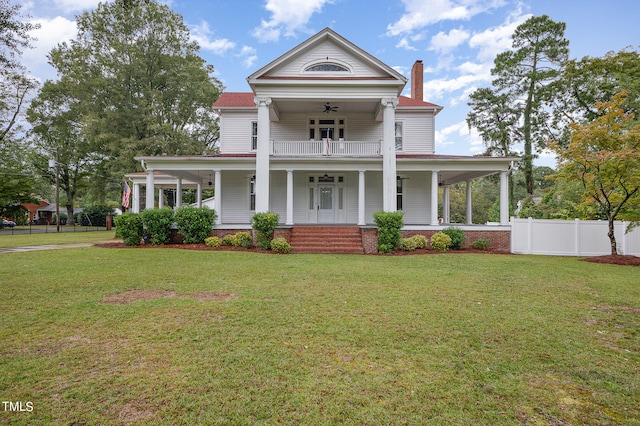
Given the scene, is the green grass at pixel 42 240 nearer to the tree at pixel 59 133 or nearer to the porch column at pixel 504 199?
the tree at pixel 59 133

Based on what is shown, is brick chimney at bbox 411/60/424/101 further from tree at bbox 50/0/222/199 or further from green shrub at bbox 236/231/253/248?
tree at bbox 50/0/222/199

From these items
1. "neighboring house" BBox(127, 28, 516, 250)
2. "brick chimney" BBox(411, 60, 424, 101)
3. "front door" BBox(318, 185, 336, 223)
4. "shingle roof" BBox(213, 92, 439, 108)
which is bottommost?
"front door" BBox(318, 185, 336, 223)

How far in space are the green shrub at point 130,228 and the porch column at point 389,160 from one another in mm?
11719

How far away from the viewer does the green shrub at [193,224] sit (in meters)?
15.2

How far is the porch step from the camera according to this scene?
46.8 feet

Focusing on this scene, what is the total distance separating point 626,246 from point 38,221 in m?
68.2

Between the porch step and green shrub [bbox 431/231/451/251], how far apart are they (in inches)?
132

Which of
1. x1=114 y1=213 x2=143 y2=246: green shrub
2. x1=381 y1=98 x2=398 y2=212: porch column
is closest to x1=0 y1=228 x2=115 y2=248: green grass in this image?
x1=114 y1=213 x2=143 y2=246: green shrub

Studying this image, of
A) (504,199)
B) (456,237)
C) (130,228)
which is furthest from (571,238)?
(130,228)

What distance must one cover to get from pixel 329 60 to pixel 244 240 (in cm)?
1007

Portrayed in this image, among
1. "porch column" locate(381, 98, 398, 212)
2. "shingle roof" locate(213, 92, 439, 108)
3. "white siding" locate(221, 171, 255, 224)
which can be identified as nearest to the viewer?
"porch column" locate(381, 98, 398, 212)

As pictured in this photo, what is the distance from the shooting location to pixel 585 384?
316cm

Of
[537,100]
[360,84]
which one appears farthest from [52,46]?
[537,100]

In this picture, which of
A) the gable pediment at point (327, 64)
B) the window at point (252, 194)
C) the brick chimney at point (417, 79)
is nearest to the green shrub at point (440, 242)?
the gable pediment at point (327, 64)
